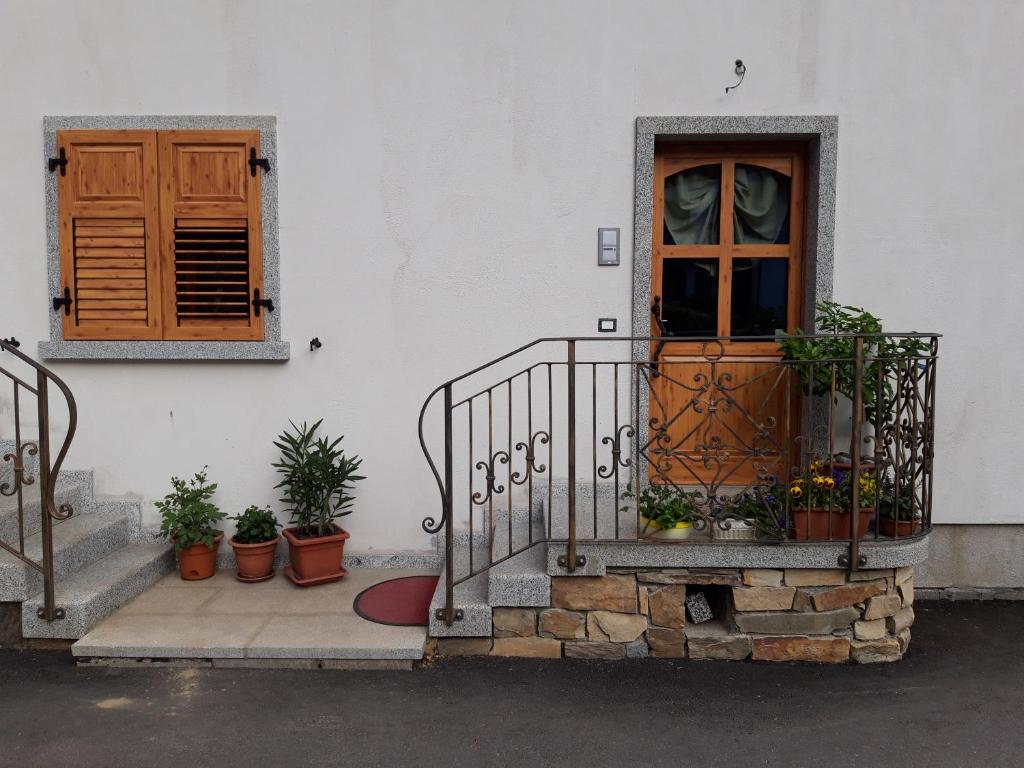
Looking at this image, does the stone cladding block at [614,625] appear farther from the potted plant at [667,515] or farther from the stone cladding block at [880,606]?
the stone cladding block at [880,606]

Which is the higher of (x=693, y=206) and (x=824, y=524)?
(x=693, y=206)

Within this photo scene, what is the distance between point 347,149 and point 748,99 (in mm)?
2243

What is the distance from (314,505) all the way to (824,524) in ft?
8.58

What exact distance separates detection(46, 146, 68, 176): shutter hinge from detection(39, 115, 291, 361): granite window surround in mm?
39

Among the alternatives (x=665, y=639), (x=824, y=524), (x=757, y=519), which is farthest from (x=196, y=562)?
(x=824, y=524)

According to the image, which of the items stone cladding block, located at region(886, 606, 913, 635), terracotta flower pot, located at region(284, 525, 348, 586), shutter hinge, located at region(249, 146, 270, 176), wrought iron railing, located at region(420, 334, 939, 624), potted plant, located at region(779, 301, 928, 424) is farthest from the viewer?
shutter hinge, located at region(249, 146, 270, 176)

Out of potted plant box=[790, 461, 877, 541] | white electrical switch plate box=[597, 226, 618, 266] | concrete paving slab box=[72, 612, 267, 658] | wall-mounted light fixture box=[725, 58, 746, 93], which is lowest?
concrete paving slab box=[72, 612, 267, 658]

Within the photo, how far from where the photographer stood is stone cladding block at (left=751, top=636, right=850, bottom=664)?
376 cm

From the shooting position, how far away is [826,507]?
3.72 meters

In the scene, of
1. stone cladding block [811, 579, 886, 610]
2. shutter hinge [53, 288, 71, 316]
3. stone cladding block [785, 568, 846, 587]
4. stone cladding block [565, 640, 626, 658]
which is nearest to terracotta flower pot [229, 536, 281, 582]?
shutter hinge [53, 288, 71, 316]

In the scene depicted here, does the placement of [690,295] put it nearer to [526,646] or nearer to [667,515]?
[667,515]

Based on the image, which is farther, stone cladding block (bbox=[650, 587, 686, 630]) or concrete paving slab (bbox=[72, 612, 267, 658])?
stone cladding block (bbox=[650, 587, 686, 630])

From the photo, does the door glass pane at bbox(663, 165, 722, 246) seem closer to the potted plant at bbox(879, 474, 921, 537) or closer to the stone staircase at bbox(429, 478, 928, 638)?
the potted plant at bbox(879, 474, 921, 537)

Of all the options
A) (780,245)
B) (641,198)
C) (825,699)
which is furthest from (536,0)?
(825,699)
